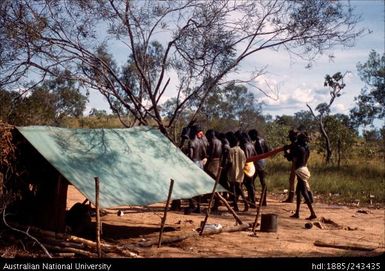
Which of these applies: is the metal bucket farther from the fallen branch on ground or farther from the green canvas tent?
the green canvas tent

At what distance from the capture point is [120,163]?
27.2 ft

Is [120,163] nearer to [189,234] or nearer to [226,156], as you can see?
[189,234]

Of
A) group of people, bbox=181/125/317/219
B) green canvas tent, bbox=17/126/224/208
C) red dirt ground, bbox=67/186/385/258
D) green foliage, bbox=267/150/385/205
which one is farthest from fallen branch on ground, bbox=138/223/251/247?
green foliage, bbox=267/150/385/205

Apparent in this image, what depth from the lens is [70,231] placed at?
7.85m

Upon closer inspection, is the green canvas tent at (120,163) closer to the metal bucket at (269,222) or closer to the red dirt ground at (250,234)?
the red dirt ground at (250,234)

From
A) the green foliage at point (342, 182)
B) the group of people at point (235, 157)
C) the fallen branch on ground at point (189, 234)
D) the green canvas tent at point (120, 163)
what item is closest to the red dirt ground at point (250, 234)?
the fallen branch on ground at point (189, 234)

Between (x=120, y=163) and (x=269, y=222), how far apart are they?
290 cm

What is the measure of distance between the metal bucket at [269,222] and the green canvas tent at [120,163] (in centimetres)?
102

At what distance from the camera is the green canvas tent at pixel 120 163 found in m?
7.32

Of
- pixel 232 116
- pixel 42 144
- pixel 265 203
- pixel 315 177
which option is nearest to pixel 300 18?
pixel 265 203

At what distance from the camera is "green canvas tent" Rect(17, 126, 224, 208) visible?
732 centimetres

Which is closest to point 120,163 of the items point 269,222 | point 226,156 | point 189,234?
point 189,234

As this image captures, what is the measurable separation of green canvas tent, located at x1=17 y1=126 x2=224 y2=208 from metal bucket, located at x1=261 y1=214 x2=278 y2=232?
3.35ft

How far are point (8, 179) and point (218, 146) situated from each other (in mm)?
5232
